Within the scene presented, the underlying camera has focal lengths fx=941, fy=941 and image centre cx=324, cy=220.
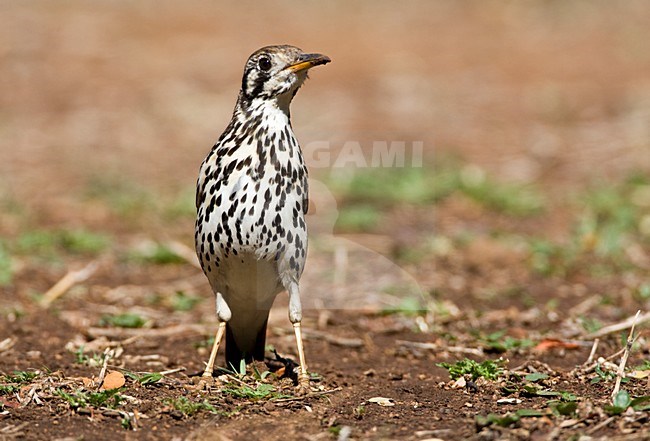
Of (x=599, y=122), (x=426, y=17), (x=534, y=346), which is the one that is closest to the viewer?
(x=534, y=346)

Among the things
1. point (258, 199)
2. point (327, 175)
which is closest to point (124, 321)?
point (258, 199)

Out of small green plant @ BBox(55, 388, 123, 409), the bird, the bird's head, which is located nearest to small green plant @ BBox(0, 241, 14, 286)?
the bird

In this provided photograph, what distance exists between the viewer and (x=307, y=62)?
5.32m

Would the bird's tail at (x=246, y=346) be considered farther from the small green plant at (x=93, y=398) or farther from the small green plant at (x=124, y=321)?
the small green plant at (x=124, y=321)

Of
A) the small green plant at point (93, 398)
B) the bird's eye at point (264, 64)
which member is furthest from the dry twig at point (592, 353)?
the small green plant at point (93, 398)

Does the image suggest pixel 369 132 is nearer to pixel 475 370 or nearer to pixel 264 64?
pixel 264 64

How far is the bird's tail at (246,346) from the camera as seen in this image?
5.75 meters

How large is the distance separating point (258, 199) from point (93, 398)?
4.45 feet

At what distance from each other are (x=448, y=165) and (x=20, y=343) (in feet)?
21.6

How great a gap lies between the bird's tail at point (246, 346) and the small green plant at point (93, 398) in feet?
3.29

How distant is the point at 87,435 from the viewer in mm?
4426

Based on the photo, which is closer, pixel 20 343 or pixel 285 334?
pixel 20 343

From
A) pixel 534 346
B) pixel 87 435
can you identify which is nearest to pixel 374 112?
pixel 534 346

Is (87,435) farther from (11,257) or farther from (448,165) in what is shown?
(448,165)
